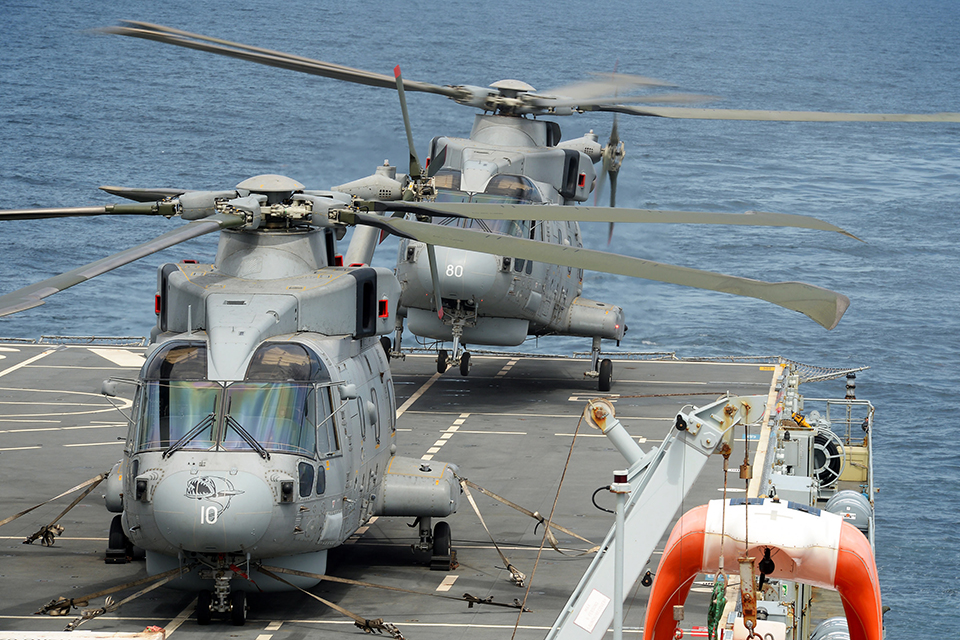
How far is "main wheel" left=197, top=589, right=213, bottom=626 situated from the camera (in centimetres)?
2019

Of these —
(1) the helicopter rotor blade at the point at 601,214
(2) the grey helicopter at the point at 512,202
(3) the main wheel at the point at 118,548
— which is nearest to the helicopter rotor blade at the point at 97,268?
(1) the helicopter rotor blade at the point at 601,214

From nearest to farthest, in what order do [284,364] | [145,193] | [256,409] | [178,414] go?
[178,414] < [256,409] < [284,364] < [145,193]

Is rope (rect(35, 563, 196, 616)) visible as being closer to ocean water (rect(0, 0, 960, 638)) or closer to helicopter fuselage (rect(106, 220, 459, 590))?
helicopter fuselage (rect(106, 220, 459, 590))

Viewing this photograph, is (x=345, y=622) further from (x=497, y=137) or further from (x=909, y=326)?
(x=909, y=326)

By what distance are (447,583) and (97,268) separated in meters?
7.96

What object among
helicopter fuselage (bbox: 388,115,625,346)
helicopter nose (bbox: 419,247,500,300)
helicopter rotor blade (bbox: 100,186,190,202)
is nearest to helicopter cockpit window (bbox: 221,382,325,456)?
helicopter rotor blade (bbox: 100,186,190,202)

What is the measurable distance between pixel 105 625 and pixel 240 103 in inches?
4766

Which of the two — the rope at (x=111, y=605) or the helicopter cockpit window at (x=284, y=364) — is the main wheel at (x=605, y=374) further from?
the rope at (x=111, y=605)

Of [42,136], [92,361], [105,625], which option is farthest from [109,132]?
[105,625]

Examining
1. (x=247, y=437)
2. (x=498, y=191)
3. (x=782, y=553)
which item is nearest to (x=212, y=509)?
(x=247, y=437)

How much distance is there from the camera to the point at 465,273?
33.6m

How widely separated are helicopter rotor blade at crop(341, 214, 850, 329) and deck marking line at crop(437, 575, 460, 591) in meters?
5.99

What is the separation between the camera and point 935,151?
125750mm

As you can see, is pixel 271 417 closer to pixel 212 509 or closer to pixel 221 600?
pixel 212 509
